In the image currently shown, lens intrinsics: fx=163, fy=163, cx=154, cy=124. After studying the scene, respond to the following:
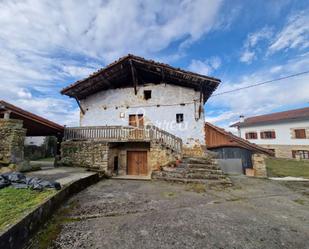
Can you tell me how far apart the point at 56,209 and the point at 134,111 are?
27.4 feet

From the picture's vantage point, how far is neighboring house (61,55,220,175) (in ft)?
32.1

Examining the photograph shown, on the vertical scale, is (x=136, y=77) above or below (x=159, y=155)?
above

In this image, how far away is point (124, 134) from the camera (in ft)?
32.8

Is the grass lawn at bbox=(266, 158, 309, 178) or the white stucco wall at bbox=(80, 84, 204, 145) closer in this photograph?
the white stucco wall at bbox=(80, 84, 204, 145)

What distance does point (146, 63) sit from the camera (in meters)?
10.8

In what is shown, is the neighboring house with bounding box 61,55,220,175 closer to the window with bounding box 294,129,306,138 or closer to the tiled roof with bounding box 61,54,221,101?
the tiled roof with bounding box 61,54,221,101

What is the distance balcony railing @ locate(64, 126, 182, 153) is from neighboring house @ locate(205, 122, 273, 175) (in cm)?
245

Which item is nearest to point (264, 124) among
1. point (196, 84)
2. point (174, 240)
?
point (196, 84)

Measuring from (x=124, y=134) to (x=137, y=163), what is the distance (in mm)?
2277

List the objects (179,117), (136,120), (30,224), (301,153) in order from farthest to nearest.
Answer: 1. (301,153)
2. (136,120)
3. (179,117)
4. (30,224)

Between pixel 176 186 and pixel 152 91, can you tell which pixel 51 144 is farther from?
pixel 176 186

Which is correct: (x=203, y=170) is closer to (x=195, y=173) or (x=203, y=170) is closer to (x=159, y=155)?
(x=195, y=173)

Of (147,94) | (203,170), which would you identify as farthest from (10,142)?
(203,170)

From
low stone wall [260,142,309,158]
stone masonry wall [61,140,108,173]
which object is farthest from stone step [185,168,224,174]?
low stone wall [260,142,309,158]
